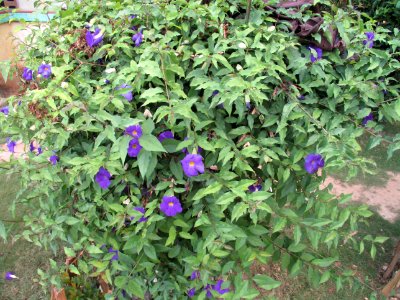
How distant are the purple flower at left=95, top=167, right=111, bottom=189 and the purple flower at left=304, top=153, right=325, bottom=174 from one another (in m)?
0.60

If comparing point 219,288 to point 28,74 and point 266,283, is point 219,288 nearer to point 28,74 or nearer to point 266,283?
point 266,283

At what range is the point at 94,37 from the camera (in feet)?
4.30

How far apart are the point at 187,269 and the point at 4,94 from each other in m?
4.97

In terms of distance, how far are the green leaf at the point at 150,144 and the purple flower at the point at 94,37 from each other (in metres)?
0.53

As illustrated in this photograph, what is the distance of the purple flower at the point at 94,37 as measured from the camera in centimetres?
130

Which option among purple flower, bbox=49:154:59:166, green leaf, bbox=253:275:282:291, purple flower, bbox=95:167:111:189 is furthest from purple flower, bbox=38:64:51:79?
green leaf, bbox=253:275:282:291

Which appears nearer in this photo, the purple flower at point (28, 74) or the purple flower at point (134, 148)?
the purple flower at point (134, 148)

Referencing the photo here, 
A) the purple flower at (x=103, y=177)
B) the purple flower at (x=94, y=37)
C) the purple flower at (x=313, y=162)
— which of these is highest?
the purple flower at (x=94, y=37)

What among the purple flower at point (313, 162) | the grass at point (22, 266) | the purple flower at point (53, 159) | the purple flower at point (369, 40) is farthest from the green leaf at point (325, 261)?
the grass at point (22, 266)

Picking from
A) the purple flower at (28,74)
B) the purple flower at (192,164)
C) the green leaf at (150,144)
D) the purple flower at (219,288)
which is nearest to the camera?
the green leaf at (150,144)

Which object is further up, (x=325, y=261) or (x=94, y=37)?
(x=94, y=37)

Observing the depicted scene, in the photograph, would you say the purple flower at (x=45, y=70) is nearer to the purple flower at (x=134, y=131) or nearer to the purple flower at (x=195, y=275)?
the purple flower at (x=134, y=131)

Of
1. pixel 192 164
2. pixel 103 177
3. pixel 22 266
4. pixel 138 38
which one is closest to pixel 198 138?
pixel 192 164

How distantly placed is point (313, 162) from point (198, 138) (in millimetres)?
365
